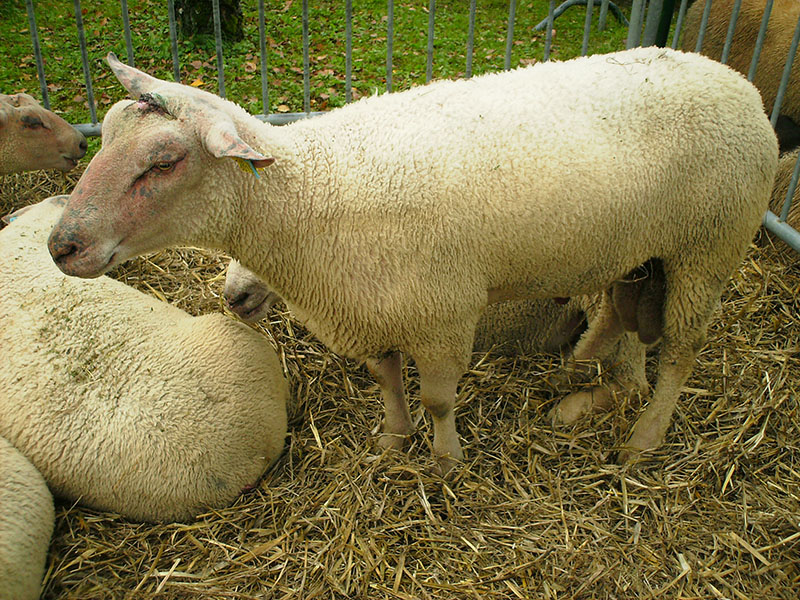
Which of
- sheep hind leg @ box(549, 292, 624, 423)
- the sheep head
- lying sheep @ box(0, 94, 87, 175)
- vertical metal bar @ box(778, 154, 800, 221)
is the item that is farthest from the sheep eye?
vertical metal bar @ box(778, 154, 800, 221)

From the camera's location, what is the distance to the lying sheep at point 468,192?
2.50 metres

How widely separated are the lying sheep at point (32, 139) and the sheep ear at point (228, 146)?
8.62 feet

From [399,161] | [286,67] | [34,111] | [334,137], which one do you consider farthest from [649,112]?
[286,67]

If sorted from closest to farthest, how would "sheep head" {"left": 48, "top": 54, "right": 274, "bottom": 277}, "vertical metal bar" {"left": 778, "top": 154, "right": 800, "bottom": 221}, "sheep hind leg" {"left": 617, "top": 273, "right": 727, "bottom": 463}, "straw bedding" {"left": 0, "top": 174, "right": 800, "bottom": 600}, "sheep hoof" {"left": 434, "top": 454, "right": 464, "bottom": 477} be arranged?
1. "sheep head" {"left": 48, "top": 54, "right": 274, "bottom": 277}
2. "straw bedding" {"left": 0, "top": 174, "right": 800, "bottom": 600}
3. "sheep hind leg" {"left": 617, "top": 273, "right": 727, "bottom": 463}
4. "sheep hoof" {"left": 434, "top": 454, "right": 464, "bottom": 477}
5. "vertical metal bar" {"left": 778, "top": 154, "right": 800, "bottom": 221}

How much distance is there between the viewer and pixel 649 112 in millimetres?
2641

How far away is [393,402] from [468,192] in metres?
1.20

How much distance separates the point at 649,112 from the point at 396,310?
1.22 metres

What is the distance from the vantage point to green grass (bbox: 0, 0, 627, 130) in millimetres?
6543

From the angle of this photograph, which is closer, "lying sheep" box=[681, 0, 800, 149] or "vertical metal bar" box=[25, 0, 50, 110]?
"vertical metal bar" box=[25, 0, 50, 110]

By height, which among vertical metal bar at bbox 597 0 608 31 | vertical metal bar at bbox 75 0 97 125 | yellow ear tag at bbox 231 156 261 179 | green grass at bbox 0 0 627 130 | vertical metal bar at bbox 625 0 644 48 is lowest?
green grass at bbox 0 0 627 130

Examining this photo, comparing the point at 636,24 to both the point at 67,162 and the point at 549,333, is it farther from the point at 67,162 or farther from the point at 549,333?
Answer: the point at 67,162

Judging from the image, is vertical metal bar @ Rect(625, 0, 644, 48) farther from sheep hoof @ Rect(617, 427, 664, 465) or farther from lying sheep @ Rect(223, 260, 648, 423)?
sheep hoof @ Rect(617, 427, 664, 465)

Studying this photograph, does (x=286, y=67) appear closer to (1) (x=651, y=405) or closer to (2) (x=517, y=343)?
(2) (x=517, y=343)

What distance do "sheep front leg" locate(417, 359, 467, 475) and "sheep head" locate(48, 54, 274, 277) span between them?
44.0 inches
